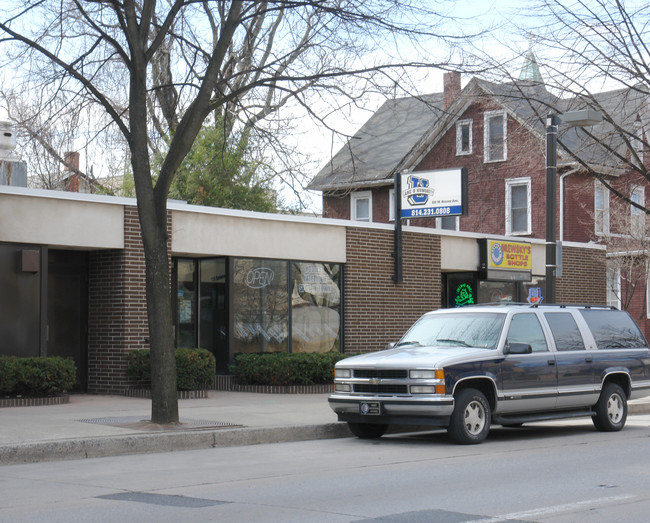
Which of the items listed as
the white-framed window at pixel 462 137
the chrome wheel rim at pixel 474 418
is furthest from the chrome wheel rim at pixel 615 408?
the white-framed window at pixel 462 137

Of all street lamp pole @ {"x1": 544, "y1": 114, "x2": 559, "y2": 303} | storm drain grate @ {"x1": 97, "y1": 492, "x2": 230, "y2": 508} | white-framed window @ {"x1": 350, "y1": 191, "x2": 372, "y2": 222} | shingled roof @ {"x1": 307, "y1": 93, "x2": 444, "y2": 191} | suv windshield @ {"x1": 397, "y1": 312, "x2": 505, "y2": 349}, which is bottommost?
storm drain grate @ {"x1": 97, "y1": 492, "x2": 230, "y2": 508}

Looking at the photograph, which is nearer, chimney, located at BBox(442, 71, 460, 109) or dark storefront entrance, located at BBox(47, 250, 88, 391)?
dark storefront entrance, located at BBox(47, 250, 88, 391)

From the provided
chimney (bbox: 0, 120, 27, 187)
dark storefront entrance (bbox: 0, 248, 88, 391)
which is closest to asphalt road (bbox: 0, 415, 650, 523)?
dark storefront entrance (bbox: 0, 248, 88, 391)

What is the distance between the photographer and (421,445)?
12812 millimetres

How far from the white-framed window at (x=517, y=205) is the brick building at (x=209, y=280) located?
32.9 feet

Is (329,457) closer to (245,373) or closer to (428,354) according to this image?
(428,354)

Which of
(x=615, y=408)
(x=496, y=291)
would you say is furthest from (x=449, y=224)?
(x=615, y=408)

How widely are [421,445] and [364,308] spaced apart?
10.1m

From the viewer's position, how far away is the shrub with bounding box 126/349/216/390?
18.1 m

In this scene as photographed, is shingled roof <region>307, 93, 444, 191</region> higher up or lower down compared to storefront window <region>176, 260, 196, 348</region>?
higher up

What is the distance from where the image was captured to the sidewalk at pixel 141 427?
11.6 metres

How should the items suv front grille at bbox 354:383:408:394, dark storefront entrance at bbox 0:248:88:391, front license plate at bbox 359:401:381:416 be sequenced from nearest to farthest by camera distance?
suv front grille at bbox 354:383:408:394 → front license plate at bbox 359:401:381:416 → dark storefront entrance at bbox 0:248:88:391

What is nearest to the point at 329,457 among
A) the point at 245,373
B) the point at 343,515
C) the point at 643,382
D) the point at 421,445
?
the point at 421,445

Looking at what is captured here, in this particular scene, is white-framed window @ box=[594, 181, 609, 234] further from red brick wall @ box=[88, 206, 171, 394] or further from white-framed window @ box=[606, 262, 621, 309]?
red brick wall @ box=[88, 206, 171, 394]
